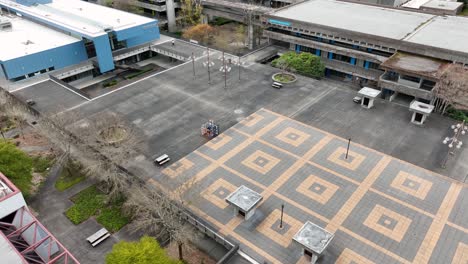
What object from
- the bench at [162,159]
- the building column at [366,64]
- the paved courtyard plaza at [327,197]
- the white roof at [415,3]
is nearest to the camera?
the paved courtyard plaza at [327,197]

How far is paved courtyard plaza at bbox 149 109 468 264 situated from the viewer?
34.7 m

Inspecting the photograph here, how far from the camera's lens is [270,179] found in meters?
43.2

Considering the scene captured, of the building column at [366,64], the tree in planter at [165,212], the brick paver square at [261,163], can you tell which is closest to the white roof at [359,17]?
the building column at [366,64]

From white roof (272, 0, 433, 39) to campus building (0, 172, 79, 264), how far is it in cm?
6233

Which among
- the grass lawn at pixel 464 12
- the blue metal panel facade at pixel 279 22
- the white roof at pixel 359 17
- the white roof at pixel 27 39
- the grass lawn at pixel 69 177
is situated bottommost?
the grass lawn at pixel 69 177

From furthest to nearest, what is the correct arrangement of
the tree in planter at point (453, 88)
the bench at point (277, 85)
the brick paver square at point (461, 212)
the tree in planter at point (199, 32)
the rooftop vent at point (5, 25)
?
the tree in planter at point (199, 32)
the rooftop vent at point (5, 25)
the bench at point (277, 85)
the tree in planter at point (453, 88)
the brick paver square at point (461, 212)

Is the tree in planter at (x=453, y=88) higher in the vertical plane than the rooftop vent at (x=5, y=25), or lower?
lower

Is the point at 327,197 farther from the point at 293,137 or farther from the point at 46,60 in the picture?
the point at 46,60

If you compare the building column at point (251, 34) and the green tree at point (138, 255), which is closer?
the green tree at point (138, 255)

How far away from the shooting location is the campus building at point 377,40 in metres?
58.6

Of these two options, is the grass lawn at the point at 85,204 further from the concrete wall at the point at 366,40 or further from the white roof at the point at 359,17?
the white roof at the point at 359,17

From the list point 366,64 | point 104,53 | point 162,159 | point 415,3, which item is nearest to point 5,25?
point 104,53

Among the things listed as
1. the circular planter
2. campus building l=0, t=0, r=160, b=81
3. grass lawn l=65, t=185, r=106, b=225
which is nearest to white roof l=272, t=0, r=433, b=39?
the circular planter

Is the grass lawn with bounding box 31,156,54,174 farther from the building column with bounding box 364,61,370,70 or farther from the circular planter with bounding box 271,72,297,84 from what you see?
the building column with bounding box 364,61,370,70
